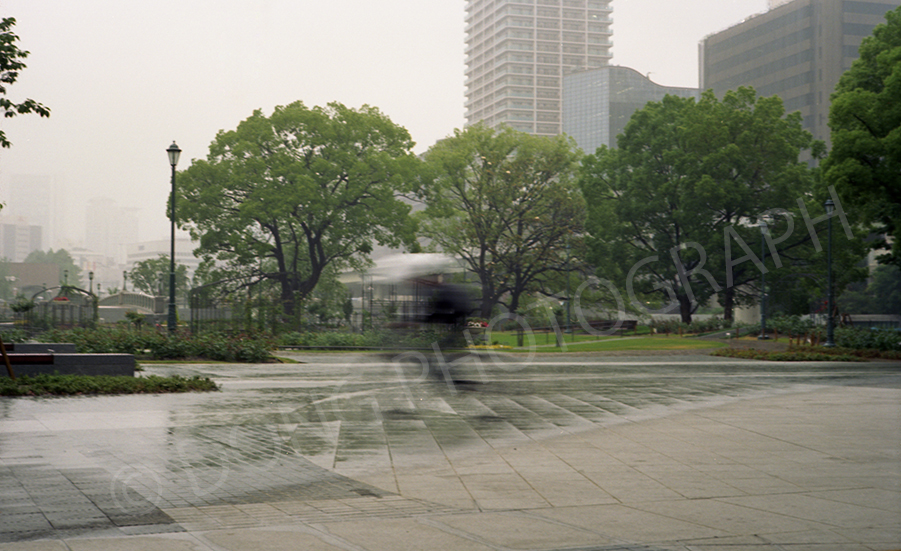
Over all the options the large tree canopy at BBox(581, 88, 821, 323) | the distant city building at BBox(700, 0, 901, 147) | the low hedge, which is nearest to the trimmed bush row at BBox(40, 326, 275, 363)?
the low hedge

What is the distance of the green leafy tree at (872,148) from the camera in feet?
90.0

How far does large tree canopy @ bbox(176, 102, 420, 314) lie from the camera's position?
152 feet

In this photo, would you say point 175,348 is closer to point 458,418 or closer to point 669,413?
point 458,418

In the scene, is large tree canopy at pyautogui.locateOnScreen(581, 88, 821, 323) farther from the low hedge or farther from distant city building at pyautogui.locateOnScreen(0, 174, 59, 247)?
distant city building at pyautogui.locateOnScreen(0, 174, 59, 247)

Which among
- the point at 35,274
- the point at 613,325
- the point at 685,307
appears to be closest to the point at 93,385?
the point at 613,325

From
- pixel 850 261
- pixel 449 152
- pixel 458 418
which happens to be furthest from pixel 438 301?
pixel 449 152

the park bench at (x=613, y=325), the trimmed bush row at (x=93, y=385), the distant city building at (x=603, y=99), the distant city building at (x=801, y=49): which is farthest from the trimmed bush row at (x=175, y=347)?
the distant city building at (x=603, y=99)

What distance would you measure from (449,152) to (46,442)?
4818cm

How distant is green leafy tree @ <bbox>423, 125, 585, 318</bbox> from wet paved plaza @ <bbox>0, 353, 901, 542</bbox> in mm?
37046

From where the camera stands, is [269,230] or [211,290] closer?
[211,290]

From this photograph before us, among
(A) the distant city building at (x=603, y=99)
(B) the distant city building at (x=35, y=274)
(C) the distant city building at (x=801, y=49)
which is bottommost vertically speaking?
(B) the distant city building at (x=35, y=274)

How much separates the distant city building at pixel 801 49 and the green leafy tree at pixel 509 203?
47.7 meters

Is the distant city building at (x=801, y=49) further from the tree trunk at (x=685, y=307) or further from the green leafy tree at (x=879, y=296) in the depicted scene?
the tree trunk at (x=685, y=307)

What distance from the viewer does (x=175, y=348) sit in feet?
70.6
